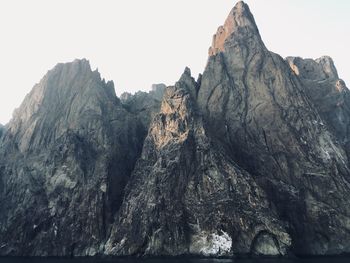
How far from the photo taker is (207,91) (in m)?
179

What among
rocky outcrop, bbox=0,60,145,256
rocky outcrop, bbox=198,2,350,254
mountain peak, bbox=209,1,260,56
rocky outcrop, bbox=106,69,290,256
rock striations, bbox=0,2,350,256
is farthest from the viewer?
mountain peak, bbox=209,1,260,56

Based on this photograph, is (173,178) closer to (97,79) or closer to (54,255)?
(54,255)

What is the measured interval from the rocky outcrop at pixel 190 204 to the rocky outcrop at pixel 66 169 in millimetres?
10576

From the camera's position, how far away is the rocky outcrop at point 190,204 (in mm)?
124812

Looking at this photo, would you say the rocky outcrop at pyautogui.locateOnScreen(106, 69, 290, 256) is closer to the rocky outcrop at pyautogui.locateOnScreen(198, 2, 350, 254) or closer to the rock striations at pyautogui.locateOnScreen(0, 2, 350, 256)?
the rock striations at pyautogui.locateOnScreen(0, 2, 350, 256)

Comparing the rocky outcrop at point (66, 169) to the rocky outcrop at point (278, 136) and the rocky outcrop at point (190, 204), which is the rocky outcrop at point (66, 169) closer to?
the rocky outcrop at point (190, 204)

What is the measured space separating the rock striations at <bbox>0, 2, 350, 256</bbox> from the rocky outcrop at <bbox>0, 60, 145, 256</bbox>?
0.47 m

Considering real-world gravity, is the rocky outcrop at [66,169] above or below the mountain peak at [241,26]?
below

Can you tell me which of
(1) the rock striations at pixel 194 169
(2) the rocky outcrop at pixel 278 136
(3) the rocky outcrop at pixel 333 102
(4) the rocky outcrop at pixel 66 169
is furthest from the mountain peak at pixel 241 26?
(4) the rocky outcrop at pixel 66 169

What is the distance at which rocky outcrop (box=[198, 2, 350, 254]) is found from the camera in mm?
132625

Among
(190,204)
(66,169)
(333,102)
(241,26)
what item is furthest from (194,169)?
(241,26)

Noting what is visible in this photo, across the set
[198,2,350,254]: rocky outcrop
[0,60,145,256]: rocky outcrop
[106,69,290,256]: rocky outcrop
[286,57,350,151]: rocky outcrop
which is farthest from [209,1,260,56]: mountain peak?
[0,60,145,256]: rocky outcrop

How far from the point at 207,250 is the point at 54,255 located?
177 feet

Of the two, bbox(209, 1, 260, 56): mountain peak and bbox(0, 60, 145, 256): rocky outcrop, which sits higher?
bbox(209, 1, 260, 56): mountain peak
